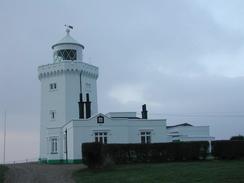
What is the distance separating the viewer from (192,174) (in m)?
21.6

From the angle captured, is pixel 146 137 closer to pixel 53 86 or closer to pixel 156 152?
pixel 156 152

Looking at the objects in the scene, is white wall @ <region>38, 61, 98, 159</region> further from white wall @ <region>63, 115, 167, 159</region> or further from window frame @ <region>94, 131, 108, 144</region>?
window frame @ <region>94, 131, 108, 144</region>

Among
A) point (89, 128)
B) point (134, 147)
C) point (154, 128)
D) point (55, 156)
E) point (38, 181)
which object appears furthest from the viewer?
point (55, 156)

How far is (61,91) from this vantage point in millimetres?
49750

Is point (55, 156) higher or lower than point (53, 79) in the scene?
lower

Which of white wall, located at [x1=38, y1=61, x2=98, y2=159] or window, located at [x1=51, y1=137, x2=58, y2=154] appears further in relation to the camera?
white wall, located at [x1=38, y1=61, x2=98, y2=159]

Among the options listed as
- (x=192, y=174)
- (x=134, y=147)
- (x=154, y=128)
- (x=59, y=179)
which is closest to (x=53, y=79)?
(x=154, y=128)

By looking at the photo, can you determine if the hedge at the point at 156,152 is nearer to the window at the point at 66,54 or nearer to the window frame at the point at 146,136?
the window frame at the point at 146,136

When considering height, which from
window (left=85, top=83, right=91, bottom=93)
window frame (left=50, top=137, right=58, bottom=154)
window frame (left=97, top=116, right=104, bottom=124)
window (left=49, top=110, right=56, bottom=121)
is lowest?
window frame (left=50, top=137, right=58, bottom=154)

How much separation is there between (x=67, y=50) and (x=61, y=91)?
496cm

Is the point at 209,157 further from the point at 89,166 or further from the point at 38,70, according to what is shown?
the point at 38,70

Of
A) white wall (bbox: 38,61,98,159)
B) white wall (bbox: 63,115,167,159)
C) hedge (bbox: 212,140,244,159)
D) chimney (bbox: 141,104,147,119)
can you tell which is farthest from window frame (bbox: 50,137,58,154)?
hedge (bbox: 212,140,244,159)

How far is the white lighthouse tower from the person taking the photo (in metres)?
49.3

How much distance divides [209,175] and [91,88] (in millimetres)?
32162
